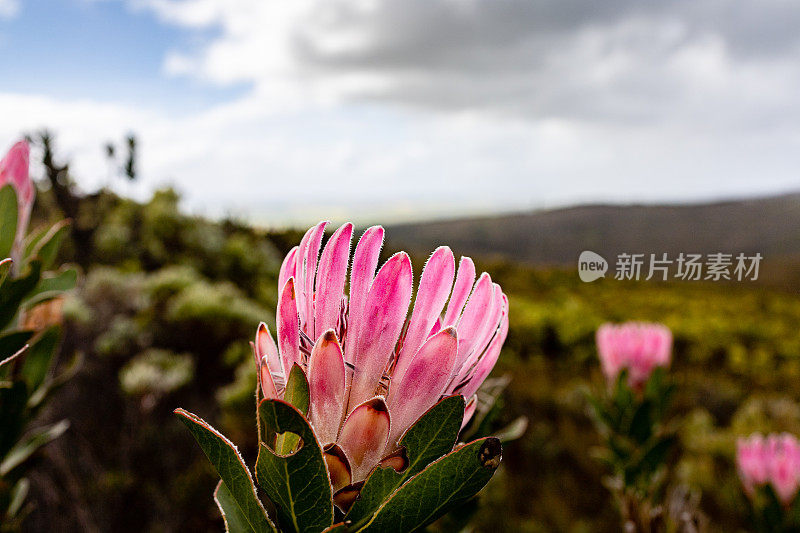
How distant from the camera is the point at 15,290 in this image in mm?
787

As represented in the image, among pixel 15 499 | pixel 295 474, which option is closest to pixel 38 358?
pixel 15 499

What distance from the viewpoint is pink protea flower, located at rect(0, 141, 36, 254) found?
778 mm

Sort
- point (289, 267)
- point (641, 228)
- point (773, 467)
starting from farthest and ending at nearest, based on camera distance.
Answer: point (641, 228) < point (773, 467) < point (289, 267)

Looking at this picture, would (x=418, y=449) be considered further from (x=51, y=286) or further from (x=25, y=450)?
(x=25, y=450)

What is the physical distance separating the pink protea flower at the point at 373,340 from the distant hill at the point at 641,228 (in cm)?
439

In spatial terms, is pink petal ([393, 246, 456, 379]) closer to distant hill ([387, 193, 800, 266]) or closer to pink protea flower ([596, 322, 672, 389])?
pink protea flower ([596, 322, 672, 389])

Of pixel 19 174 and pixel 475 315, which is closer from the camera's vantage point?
pixel 475 315

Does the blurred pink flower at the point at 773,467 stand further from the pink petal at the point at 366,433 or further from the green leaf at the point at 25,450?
the green leaf at the point at 25,450

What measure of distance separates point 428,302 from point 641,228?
686 cm

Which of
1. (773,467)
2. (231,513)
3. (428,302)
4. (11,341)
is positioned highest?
(428,302)

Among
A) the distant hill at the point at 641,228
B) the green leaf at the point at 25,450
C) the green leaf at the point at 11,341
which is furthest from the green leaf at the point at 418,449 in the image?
the distant hill at the point at 641,228

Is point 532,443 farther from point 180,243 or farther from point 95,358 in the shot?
point 180,243

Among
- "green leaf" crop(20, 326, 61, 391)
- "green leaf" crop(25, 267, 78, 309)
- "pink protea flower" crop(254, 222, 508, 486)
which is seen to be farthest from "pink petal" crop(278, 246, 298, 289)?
"green leaf" crop(20, 326, 61, 391)

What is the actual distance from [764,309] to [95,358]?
435 inches
